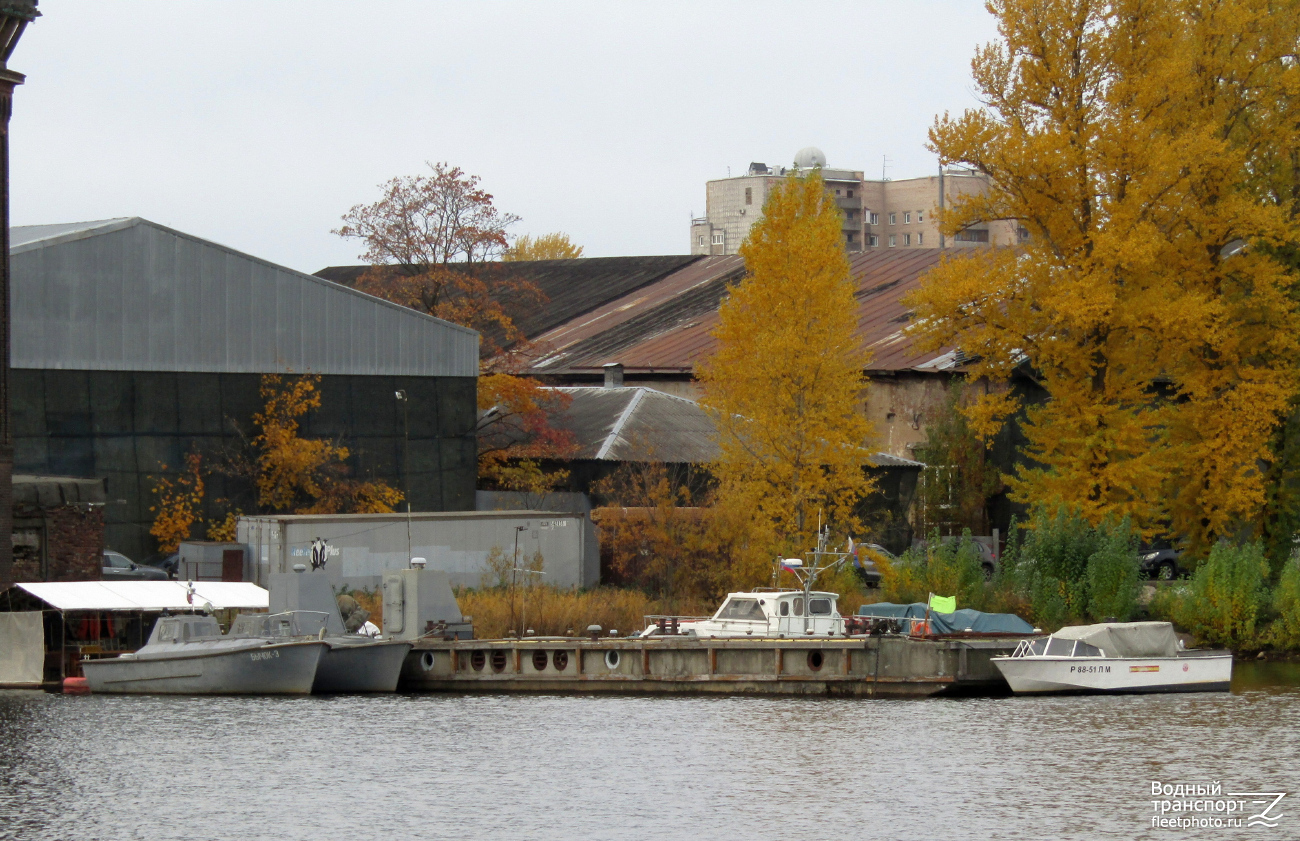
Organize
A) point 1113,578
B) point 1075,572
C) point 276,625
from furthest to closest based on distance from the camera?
point 1075,572 < point 1113,578 < point 276,625

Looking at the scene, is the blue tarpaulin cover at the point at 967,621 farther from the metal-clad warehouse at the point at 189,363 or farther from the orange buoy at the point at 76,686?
the metal-clad warehouse at the point at 189,363

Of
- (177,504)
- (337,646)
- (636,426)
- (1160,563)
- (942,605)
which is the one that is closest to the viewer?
(337,646)

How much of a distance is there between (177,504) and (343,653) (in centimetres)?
1642

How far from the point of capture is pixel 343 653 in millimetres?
39469

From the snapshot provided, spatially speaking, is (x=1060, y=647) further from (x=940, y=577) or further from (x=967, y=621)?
(x=940, y=577)

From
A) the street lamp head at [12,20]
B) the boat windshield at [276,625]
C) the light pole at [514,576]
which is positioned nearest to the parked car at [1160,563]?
the light pole at [514,576]

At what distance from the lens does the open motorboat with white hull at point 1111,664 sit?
38000 mm

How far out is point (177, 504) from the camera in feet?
176

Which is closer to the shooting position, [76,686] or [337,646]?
[337,646]

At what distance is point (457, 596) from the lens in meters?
48.4

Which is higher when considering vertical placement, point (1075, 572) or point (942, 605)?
point (1075, 572)

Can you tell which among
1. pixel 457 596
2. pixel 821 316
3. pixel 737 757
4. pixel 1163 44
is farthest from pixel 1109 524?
pixel 737 757

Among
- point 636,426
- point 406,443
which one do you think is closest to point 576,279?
point 636,426

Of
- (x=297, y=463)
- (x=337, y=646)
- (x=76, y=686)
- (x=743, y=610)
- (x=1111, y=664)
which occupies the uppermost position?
(x=297, y=463)
